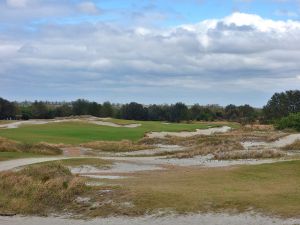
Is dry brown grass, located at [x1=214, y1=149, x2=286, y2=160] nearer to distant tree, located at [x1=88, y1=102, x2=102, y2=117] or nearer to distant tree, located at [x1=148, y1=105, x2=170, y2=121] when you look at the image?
distant tree, located at [x1=88, y1=102, x2=102, y2=117]

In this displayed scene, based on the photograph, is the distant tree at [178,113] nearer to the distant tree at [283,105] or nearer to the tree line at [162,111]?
the tree line at [162,111]

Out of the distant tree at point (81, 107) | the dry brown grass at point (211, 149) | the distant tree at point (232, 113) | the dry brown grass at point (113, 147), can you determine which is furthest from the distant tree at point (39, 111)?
the dry brown grass at point (211, 149)

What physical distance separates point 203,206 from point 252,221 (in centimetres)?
227

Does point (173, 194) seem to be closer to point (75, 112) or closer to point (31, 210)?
point (31, 210)

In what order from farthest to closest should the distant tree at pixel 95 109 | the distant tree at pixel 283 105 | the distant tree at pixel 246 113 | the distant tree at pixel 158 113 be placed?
1. the distant tree at pixel 158 113
2. the distant tree at pixel 246 113
3. the distant tree at pixel 95 109
4. the distant tree at pixel 283 105

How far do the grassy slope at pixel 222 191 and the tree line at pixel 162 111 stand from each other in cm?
10153

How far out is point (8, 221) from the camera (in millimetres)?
18406

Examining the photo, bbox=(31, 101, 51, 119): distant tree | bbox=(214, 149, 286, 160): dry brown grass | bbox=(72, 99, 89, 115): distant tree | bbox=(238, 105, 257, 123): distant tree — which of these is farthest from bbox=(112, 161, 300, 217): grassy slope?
bbox=(238, 105, 257, 123): distant tree

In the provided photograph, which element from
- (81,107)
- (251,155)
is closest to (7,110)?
(81,107)

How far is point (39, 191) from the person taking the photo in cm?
2175

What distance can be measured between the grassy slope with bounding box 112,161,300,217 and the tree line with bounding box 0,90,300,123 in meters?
102

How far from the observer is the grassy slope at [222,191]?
17922 millimetres

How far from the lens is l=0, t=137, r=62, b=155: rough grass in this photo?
4372 cm

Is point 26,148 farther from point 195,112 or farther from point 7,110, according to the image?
point 195,112
